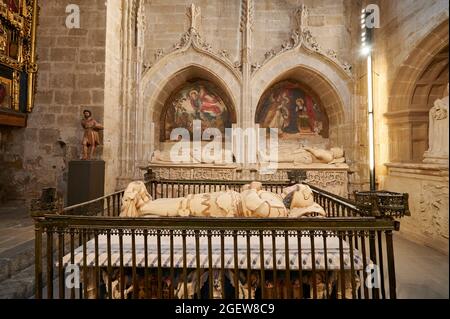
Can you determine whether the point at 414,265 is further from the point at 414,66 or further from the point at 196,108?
the point at 196,108

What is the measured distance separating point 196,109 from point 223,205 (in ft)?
16.0

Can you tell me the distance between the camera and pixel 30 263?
309cm

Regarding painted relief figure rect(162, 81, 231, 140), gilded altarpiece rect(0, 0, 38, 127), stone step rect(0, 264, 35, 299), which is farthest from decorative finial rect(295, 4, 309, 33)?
stone step rect(0, 264, 35, 299)

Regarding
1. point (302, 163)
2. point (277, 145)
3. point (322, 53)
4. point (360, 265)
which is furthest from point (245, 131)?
point (360, 265)

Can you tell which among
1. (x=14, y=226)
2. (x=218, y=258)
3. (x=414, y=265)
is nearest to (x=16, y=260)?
(x=14, y=226)

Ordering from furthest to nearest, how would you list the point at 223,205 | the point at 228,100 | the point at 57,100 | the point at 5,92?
the point at 228,100
the point at 57,100
the point at 5,92
the point at 223,205

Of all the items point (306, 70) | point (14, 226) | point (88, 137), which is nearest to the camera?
point (14, 226)

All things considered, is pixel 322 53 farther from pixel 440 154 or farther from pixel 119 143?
pixel 119 143

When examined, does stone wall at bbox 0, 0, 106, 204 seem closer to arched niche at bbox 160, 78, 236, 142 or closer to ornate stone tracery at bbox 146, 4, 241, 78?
ornate stone tracery at bbox 146, 4, 241, 78

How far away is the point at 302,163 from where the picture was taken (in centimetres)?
641

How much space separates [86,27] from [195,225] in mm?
5326

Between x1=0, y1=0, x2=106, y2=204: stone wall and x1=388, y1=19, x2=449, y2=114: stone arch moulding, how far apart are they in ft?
19.1

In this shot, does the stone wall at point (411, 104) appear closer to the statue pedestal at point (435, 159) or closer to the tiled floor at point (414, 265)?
the statue pedestal at point (435, 159)

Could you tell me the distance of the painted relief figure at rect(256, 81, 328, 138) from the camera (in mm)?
7211
